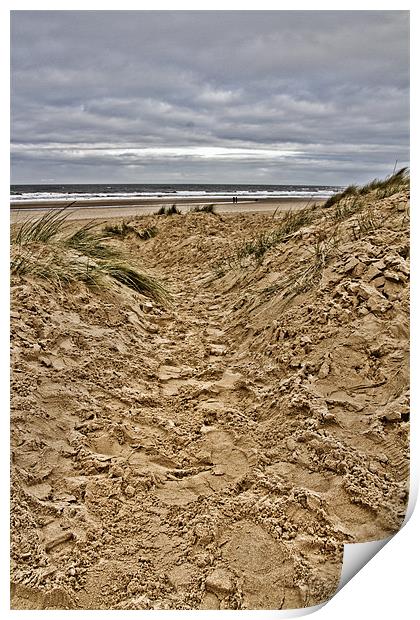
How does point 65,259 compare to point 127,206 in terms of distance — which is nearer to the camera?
point 65,259

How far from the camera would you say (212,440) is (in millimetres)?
2371

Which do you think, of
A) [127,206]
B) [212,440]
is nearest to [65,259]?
[212,440]

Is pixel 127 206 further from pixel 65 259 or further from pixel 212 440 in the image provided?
pixel 212 440

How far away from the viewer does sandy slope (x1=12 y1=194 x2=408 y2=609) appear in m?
1.76

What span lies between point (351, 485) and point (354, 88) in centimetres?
167

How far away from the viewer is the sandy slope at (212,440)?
5.76 feet

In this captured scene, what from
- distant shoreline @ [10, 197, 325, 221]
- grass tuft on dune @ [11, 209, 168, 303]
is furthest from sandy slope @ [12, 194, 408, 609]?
distant shoreline @ [10, 197, 325, 221]

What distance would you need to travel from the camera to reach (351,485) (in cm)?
205

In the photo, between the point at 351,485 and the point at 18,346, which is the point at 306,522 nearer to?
the point at 351,485

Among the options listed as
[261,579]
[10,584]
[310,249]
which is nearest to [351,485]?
[261,579]

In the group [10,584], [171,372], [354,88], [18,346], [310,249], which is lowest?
[10,584]

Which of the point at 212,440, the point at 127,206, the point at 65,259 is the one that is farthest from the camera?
the point at 127,206
